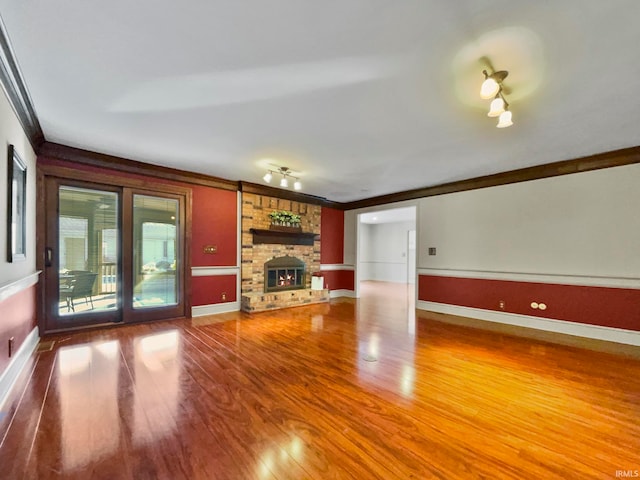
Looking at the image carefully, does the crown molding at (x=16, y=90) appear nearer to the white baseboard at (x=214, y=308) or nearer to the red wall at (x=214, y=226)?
the red wall at (x=214, y=226)

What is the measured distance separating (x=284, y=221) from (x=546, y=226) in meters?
4.69

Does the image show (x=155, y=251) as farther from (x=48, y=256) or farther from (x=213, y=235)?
(x=48, y=256)

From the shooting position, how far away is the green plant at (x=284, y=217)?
5865 millimetres

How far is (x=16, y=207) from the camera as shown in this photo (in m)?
2.63

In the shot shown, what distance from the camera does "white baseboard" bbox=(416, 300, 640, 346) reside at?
3609mm

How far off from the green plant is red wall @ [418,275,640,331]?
3.13 m

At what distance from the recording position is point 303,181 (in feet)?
17.0

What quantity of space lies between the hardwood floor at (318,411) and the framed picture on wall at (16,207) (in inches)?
45.4

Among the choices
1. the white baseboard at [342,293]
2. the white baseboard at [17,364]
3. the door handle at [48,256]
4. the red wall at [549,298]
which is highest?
the door handle at [48,256]

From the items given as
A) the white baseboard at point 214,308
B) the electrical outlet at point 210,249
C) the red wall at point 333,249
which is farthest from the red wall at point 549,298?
the electrical outlet at point 210,249

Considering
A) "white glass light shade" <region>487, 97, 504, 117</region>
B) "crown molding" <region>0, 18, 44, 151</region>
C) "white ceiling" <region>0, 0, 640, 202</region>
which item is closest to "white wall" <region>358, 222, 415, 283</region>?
"white ceiling" <region>0, 0, 640, 202</region>

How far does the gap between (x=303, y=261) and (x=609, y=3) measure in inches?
222

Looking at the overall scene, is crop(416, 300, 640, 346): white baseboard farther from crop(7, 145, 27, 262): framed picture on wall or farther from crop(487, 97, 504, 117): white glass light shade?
crop(7, 145, 27, 262): framed picture on wall

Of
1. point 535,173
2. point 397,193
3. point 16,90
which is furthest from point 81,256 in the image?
point 535,173
